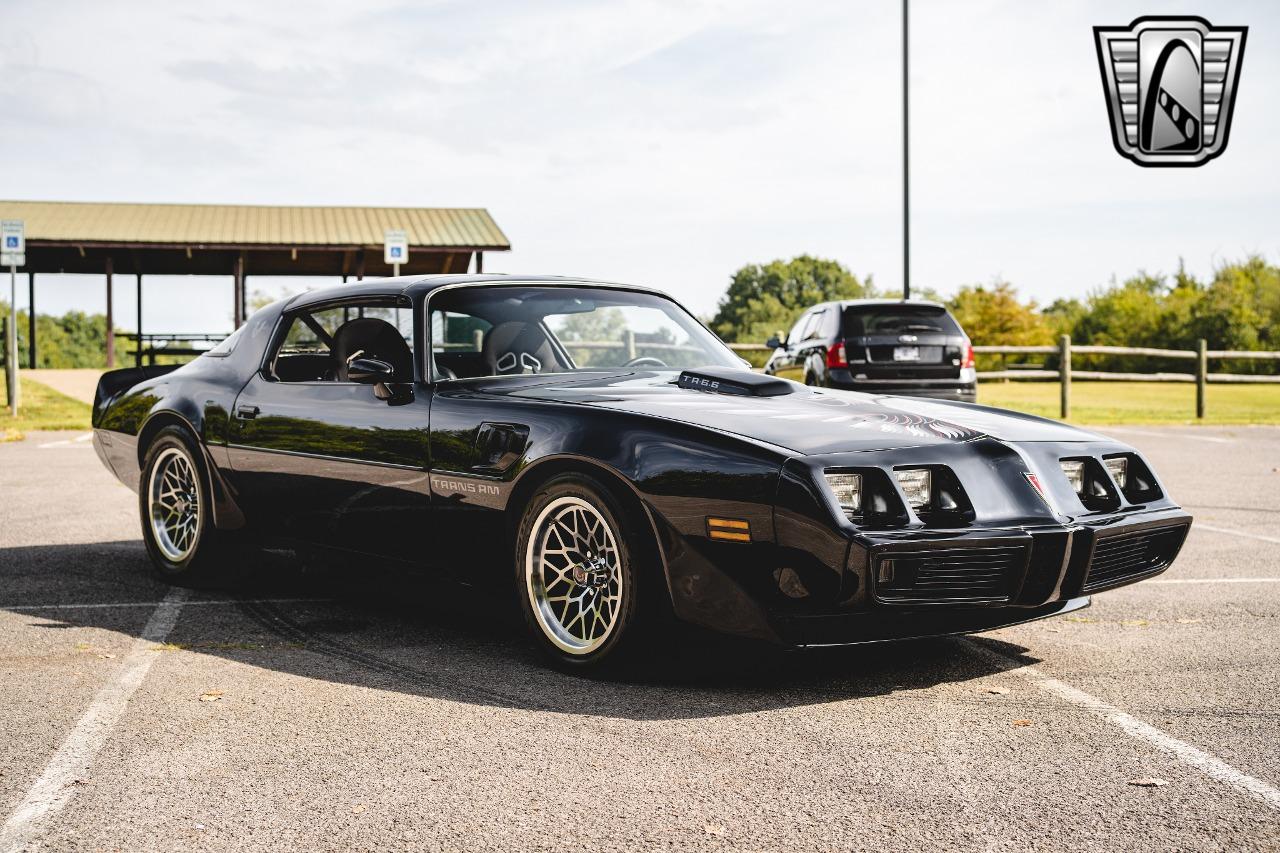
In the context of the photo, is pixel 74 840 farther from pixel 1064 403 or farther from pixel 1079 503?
pixel 1064 403

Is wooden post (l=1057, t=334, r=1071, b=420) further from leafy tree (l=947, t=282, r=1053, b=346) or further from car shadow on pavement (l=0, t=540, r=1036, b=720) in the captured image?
leafy tree (l=947, t=282, r=1053, b=346)

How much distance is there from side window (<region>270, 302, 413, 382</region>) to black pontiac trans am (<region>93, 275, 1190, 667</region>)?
0.05 ft

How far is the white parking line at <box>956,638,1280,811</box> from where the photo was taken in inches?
130

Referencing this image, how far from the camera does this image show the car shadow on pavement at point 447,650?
421 cm

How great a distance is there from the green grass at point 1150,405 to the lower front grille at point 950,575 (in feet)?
33.0

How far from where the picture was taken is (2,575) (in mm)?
6445

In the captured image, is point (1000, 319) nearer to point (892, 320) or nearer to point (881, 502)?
point (892, 320)

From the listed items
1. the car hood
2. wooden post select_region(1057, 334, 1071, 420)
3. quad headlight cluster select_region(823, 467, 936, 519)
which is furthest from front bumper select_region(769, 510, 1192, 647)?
wooden post select_region(1057, 334, 1071, 420)

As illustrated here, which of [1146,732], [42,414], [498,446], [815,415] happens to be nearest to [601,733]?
[498,446]

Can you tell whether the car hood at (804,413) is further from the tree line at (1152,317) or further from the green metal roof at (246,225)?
the tree line at (1152,317)

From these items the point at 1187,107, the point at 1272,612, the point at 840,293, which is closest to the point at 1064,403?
the point at 1187,107

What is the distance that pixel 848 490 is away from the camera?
399 cm

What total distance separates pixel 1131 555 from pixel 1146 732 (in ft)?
2.89

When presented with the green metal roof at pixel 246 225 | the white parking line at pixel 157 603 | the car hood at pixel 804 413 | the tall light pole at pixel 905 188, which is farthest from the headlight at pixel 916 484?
the green metal roof at pixel 246 225
